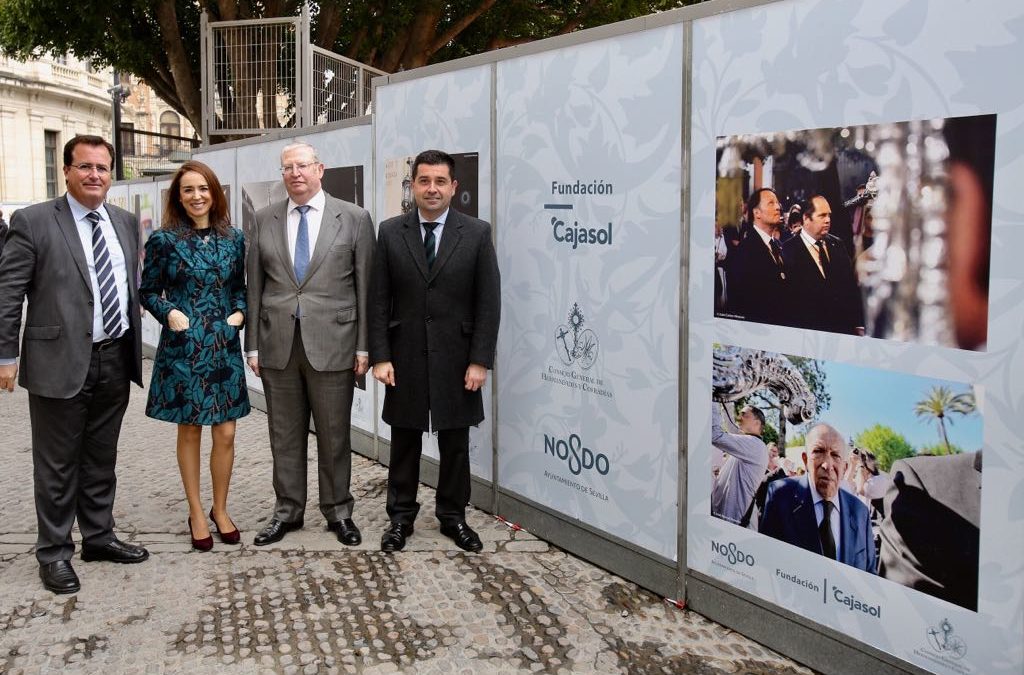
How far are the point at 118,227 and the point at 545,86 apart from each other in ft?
7.63

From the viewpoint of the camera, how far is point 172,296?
5.00m

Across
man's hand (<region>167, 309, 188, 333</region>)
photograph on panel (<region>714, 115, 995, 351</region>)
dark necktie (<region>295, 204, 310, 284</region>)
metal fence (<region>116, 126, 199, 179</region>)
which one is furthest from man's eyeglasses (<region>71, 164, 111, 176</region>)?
metal fence (<region>116, 126, 199, 179</region>)

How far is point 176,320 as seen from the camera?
4.88 metres

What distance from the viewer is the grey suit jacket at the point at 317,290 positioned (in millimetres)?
5062

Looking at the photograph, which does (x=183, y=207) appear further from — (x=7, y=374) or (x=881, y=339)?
(x=881, y=339)

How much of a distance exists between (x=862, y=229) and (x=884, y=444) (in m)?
0.77

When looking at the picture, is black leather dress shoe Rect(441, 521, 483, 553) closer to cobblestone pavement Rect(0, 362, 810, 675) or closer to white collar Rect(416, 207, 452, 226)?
cobblestone pavement Rect(0, 362, 810, 675)

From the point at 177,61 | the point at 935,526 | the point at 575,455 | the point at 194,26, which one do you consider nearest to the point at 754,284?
the point at 935,526

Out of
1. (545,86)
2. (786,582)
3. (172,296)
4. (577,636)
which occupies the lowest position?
(577,636)

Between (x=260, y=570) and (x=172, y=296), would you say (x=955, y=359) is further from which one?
(x=172, y=296)

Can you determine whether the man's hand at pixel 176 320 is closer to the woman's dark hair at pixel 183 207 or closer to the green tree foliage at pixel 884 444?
the woman's dark hair at pixel 183 207

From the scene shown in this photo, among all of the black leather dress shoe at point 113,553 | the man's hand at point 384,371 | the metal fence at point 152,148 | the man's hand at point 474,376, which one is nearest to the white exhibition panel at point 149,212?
the metal fence at point 152,148

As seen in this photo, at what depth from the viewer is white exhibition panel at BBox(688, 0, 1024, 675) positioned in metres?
3.03

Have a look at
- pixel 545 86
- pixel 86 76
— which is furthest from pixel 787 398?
pixel 86 76
